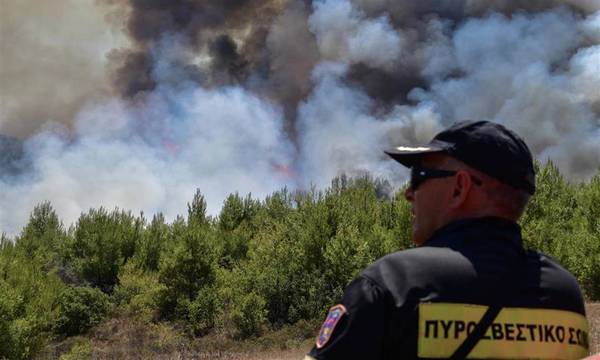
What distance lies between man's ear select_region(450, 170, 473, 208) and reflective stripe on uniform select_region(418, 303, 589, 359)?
32cm

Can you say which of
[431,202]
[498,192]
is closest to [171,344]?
[431,202]

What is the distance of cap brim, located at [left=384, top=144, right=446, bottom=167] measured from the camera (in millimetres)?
1887

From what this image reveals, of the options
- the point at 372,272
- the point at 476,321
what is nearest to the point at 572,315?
the point at 476,321

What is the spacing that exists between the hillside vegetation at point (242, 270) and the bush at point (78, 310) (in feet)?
0.23

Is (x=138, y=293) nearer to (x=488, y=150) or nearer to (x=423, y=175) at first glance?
(x=423, y=175)

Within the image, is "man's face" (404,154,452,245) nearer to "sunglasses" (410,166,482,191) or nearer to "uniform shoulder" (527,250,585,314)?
"sunglasses" (410,166,482,191)

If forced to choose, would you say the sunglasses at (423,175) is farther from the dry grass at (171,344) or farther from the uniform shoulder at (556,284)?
the dry grass at (171,344)

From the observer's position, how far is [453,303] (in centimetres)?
166

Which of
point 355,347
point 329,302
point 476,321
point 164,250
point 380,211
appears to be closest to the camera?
point 355,347

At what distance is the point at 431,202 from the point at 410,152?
16cm

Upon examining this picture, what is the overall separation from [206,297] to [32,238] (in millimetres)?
32024

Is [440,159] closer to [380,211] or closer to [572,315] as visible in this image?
[572,315]

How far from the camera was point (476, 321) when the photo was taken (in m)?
1.68

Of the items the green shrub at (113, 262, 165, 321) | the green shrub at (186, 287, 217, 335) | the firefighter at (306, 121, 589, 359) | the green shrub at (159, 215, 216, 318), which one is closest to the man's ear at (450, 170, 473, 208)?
the firefighter at (306, 121, 589, 359)
